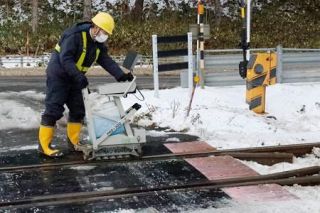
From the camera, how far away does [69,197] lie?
18.6 feet

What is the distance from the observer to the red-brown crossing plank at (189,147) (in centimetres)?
772

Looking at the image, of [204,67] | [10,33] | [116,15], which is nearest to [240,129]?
[204,67]

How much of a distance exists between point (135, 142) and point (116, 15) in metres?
23.6

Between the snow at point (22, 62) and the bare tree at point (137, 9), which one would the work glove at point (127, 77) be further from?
the bare tree at point (137, 9)

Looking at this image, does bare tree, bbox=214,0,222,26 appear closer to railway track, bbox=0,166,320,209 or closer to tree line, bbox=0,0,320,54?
tree line, bbox=0,0,320,54

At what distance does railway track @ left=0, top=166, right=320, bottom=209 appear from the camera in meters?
5.55

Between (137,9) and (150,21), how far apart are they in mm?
1164

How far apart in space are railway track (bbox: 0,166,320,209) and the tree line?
19.3m

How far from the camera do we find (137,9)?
96.0 feet

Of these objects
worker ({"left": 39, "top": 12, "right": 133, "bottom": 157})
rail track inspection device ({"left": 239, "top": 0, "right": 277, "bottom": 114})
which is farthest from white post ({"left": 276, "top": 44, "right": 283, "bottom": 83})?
worker ({"left": 39, "top": 12, "right": 133, "bottom": 157})

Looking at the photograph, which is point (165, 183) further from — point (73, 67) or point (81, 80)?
point (73, 67)

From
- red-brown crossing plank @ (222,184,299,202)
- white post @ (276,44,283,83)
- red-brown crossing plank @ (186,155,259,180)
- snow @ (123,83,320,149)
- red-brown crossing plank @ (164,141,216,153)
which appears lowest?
red-brown crossing plank @ (222,184,299,202)

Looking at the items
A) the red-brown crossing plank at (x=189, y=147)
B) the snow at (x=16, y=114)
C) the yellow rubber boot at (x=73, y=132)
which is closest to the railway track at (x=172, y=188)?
the red-brown crossing plank at (x=189, y=147)

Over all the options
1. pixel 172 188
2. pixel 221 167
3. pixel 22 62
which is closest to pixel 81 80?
pixel 172 188
